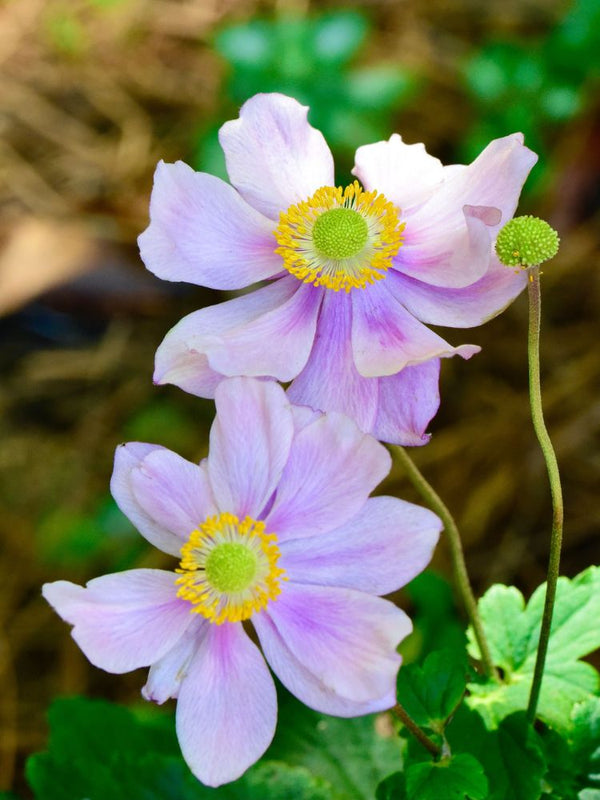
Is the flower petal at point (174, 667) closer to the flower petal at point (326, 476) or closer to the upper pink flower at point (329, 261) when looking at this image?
the flower petal at point (326, 476)

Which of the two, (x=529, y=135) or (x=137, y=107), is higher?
(x=529, y=135)

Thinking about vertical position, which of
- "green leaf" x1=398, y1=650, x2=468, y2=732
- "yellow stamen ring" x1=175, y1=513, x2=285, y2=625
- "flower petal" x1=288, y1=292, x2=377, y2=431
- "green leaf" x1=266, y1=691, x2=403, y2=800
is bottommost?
"green leaf" x1=266, y1=691, x2=403, y2=800

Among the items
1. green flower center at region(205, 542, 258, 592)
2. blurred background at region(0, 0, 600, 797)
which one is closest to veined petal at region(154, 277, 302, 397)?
green flower center at region(205, 542, 258, 592)

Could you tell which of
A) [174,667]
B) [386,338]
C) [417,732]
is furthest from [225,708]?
[386,338]

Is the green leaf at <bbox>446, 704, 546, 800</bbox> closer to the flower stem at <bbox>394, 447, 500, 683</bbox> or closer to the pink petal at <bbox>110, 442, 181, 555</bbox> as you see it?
the flower stem at <bbox>394, 447, 500, 683</bbox>

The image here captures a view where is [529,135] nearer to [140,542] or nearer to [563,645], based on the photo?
[140,542]

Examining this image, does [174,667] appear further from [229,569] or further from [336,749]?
[336,749]

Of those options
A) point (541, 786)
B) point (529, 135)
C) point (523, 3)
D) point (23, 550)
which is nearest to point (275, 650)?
point (541, 786)
